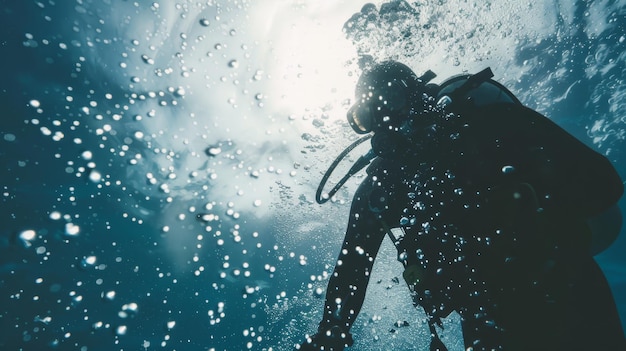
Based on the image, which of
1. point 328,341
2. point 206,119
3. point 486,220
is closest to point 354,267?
point 328,341

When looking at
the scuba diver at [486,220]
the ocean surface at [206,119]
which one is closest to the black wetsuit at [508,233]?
the scuba diver at [486,220]

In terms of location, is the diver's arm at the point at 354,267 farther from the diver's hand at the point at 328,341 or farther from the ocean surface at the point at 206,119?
the ocean surface at the point at 206,119

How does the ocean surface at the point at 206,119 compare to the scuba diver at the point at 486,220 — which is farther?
the ocean surface at the point at 206,119

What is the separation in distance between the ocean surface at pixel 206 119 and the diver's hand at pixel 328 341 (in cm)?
91

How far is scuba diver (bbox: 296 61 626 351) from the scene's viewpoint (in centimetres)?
177

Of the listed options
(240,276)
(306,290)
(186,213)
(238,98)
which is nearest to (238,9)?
(238,98)

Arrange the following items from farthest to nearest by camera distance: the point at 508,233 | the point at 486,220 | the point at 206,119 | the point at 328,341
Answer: the point at 206,119 → the point at 328,341 → the point at 486,220 → the point at 508,233

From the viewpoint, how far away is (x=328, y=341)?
249 cm

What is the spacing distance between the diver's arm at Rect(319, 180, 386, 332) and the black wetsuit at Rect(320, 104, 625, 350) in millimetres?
18

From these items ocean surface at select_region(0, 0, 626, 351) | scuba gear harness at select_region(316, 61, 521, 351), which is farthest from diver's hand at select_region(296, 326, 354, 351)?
ocean surface at select_region(0, 0, 626, 351)

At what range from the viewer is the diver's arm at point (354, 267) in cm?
271

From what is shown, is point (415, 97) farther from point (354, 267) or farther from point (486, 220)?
point (354, 267)

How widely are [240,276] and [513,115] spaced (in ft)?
72.6

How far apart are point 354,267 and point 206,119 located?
30.2 feet
